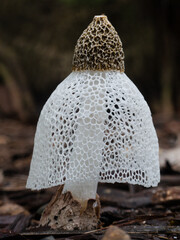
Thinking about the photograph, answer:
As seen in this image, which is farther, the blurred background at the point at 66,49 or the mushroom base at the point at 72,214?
the blurred background at the point at 66,49

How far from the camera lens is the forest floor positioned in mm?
2866

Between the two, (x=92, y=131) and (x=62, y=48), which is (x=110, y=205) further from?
(x=62, y=48)

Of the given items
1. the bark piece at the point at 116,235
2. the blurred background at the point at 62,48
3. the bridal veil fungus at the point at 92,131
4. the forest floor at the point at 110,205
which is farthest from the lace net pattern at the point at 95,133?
the blurred background at the point at 62,48

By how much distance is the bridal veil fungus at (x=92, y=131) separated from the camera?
2.87 m

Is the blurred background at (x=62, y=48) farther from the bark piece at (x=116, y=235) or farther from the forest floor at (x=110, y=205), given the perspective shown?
the bark piece at (x=116, y=235)

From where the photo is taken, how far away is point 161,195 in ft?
13.0

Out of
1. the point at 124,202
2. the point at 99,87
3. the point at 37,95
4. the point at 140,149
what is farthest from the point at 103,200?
the point at 37,95

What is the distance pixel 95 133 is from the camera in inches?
113

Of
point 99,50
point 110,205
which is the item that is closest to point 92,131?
point 99,50

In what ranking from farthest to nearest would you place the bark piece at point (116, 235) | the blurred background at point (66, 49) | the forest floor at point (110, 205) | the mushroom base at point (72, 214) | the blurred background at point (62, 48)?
the blurred background at point (62, 48)
the blurred background at point (66, 49)
the mushroom base at point (72, 214)
the forest floor at point (110, 205)
the bark piece at point (116, 235)

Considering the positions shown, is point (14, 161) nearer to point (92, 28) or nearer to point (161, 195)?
point (161, 195)

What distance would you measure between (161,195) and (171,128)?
176 inches

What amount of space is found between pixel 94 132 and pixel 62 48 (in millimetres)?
8364

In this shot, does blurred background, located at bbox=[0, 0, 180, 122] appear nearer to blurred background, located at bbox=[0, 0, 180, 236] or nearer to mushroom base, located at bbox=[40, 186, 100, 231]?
blurred background, located at bbox=[0, 0, 180, 236]
